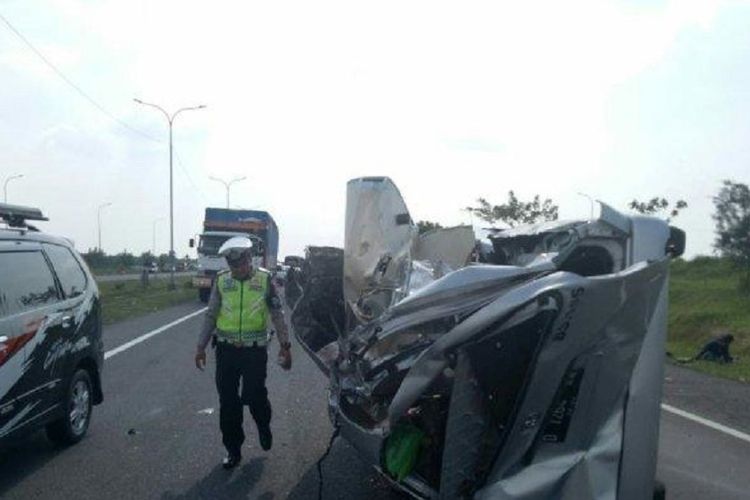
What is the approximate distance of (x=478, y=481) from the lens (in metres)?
3.93

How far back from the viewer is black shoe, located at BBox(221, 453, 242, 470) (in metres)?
6.52

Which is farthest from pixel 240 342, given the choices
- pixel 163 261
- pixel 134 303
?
pixel 163 261

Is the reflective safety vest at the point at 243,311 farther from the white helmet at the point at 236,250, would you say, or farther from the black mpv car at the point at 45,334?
the black mpv car at the point at 45,334

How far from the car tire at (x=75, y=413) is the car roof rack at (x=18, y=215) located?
1.29m

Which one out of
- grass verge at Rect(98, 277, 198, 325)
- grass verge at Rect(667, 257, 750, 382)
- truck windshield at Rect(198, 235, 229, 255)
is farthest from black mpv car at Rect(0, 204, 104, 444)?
truck windshield at Rect(198, 235, 229, 255)

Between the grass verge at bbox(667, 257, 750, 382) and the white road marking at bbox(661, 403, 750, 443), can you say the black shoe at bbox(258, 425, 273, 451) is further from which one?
the grass verge at bbox(667, 257, 750, 382)

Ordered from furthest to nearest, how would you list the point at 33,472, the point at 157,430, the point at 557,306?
the point at 157,430 < the point at 33,472 < the point at 557,306

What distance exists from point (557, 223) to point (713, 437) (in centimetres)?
400

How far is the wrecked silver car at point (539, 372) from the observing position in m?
3.77

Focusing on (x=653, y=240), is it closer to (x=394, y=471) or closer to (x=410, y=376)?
(x=410, y=376)

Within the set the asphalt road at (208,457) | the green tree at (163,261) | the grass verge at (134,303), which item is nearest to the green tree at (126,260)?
the green tree at (163,261)

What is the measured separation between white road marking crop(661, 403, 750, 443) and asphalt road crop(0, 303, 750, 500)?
13 centimetres

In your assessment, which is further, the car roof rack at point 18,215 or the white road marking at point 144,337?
A: the white road marking at point 144,337

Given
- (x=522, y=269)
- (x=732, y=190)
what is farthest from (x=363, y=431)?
(x=732, y=190)
